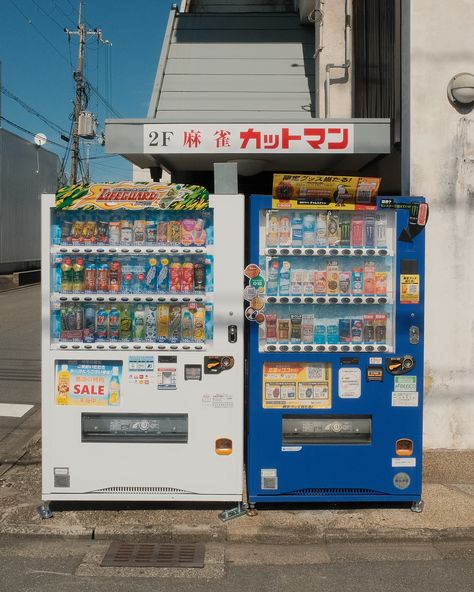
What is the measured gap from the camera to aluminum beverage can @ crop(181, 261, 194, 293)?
4.48 meters

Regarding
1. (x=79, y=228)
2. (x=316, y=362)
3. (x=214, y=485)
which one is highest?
(x=79, y=228)

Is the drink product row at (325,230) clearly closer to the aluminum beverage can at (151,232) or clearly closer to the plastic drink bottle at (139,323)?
the aluminum beverage can at (151,232)

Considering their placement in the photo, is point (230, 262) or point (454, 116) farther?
point (454, 116)

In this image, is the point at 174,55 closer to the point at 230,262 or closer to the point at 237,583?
the point at 230,262

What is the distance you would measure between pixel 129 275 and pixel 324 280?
1440mm

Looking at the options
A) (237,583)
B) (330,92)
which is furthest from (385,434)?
(330,92)

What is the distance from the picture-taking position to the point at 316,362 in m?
4.57

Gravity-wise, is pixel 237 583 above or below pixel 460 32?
below

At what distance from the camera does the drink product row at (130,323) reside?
452 cm

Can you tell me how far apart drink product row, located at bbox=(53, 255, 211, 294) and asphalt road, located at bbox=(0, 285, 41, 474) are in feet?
7.03

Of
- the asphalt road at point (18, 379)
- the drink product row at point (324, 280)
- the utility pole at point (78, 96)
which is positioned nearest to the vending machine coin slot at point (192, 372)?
the drink product row at point (324, 280)

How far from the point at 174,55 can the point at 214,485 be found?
7.18 meters

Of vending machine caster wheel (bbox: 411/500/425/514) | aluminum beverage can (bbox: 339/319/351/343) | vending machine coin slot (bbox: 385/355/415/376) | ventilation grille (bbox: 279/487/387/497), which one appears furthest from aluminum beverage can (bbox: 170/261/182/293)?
vending machine caster wheel (bbox: 411/500/425/514)

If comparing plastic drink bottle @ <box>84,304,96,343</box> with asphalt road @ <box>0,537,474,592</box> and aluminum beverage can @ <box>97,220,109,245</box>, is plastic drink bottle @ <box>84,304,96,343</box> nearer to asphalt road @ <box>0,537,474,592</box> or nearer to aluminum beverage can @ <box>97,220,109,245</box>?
aluminum beverage can @ <box>97,220,109,245</box>
